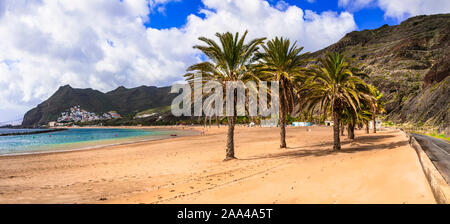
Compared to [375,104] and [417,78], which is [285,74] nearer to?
[375,104]

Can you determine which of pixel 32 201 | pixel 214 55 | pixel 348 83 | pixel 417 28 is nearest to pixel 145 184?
pixel 32 201

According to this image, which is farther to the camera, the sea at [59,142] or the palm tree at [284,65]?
the sea at [59,142]

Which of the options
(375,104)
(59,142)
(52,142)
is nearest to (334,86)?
(375,104)

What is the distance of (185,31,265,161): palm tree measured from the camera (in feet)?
55.0

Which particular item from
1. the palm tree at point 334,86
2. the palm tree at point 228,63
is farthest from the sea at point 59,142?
the palm tree at point 334,86

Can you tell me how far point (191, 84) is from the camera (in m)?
18.1

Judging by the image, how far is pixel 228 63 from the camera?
17078mm

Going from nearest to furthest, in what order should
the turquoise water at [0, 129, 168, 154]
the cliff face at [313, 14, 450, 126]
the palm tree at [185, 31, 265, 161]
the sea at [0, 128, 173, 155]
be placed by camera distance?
the palm tree at [185, 31, 265, 161] → the sea at [0, 128, 173, 155] → the turquoise water at [0, 129, 168, 154] → the cliff face at [313, 14, 450, 126]

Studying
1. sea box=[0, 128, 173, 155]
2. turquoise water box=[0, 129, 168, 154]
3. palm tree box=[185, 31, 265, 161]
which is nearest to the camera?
palm tree box=[185, 31, 265, 161]

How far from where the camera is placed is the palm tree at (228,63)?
16.8 m

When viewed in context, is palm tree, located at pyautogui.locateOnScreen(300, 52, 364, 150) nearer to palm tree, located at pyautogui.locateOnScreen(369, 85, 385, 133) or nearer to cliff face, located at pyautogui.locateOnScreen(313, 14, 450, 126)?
palm tree, located at pyautogui.locateOnScreen(369, 85, 385, 133)

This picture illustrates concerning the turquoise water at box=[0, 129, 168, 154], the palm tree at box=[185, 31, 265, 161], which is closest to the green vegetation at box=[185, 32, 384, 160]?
the palm tree at box=[185, 31, 265, 161]

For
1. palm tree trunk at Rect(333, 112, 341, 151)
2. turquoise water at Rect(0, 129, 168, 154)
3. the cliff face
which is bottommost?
turquoise water at Rect(0, 129, 168, 154)

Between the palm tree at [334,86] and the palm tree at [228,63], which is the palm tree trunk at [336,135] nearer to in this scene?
the palm tree at [334,86]
